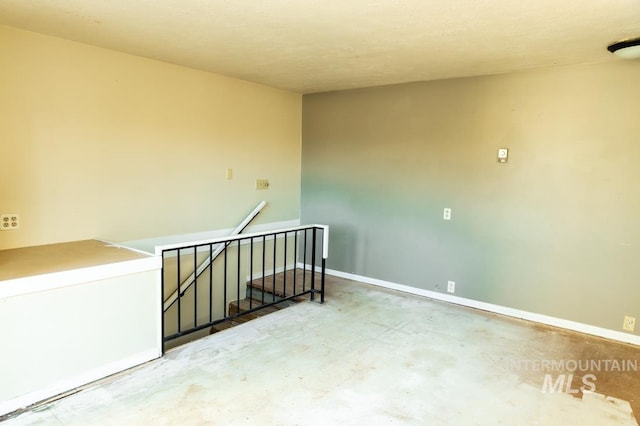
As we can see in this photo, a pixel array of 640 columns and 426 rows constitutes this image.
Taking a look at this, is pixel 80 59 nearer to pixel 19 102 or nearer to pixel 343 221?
pixel 19 102

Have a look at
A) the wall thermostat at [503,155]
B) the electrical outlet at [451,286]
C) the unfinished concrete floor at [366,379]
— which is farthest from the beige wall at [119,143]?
the wall thermostat at [503,155]

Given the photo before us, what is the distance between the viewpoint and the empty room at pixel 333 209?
223 cm

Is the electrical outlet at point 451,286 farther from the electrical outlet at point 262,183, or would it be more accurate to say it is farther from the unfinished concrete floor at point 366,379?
the electrical outlet at point 262,183

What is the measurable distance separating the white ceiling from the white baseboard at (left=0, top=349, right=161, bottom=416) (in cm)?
220

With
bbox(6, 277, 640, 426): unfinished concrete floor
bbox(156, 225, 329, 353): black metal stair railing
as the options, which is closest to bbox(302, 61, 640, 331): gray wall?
bbox(6, 277, 640, 426): unfinished concrete floor

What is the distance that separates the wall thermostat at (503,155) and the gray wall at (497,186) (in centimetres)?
4

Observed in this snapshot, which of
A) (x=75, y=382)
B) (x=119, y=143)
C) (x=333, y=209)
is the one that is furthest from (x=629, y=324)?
(x=119, y=143)

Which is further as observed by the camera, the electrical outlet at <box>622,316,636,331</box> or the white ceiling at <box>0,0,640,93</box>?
the electrical outlet at <box>622,316,636,331</box>

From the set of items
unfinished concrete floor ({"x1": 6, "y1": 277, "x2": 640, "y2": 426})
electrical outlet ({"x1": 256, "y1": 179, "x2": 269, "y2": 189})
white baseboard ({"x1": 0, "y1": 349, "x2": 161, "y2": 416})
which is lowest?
unfinished concrete floor ({"x1": 6, "y1": 277, "x2": 640, "y2": 426})

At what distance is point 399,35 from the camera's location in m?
2.65

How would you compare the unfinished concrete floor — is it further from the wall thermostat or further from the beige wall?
the wall thermostat

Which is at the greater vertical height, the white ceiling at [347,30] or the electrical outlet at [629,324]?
the white ceiling at [347,30]

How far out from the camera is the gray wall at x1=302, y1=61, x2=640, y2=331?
316 cm

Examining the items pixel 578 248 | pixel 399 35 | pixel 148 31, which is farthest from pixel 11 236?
pixel 578 248
